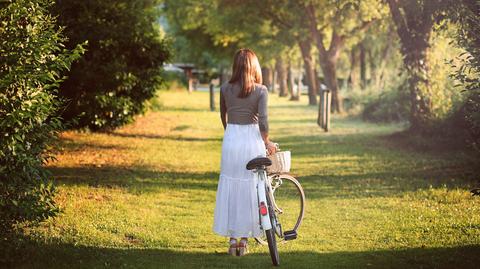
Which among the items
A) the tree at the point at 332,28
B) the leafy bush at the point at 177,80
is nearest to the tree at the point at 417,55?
the tree at the point at 332,28

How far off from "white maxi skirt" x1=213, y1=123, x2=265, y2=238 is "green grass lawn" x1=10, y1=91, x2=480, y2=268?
37 centimetres

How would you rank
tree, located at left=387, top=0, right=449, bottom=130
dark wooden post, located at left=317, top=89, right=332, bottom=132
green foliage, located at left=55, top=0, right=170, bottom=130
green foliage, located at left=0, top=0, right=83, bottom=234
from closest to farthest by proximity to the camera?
green foliage, located at left=0, top=0, right=83, bottom=234, green foliage, located at left=55, top=0, right=170, bottom=130, tree, located at left=387, top=0, right=449, bottom=130, dark wooden post, located at left=317, top=89, right=332, bottom=132

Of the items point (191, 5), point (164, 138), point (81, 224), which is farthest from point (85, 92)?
point (191, 5)

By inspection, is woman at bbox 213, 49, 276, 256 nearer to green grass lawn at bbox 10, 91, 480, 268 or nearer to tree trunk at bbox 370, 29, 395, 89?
green grass lawn at bbox 10, 91, 480, 268

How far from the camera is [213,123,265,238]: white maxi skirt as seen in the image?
7785 millimetres

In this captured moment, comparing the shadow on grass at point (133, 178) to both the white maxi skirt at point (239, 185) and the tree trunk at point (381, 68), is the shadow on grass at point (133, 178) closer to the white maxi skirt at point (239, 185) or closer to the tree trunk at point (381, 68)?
the white maxi skirt at point (239, 185)

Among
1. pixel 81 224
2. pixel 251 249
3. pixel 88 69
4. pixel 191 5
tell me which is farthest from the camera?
pixel 191 5

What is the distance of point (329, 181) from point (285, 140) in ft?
28.4

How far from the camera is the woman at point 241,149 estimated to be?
7727 mm

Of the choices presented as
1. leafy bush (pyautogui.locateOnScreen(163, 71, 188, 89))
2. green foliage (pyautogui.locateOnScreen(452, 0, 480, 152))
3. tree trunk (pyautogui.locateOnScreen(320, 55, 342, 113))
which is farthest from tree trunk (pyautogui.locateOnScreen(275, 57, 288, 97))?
green foliage (pyautogui.locateOnScreen(452, 0, 480, 152))

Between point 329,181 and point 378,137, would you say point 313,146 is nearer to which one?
point 378,137

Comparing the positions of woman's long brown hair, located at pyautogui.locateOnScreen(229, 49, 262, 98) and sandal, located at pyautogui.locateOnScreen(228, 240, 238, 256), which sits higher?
woman's long brown hair, located at pyautogui.locateOnScreen(229, 49, 262, 98)

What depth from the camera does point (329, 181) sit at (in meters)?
14.6

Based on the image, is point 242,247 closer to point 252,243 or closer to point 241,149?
point 252,243
